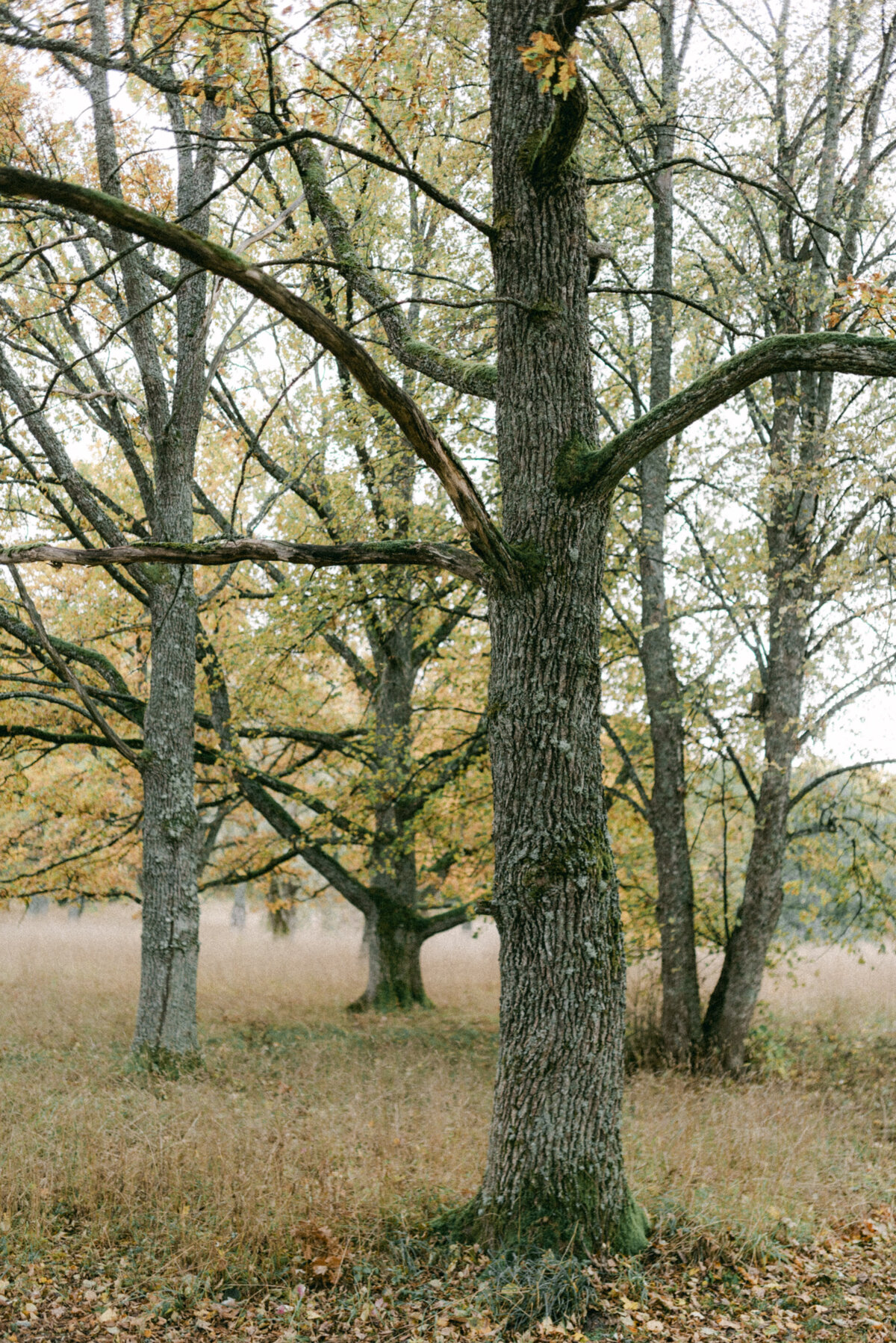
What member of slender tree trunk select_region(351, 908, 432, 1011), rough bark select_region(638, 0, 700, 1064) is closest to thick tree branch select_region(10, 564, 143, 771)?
rough bark select_region(638, 0, 700, 1064)

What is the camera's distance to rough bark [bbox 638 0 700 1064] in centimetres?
1001

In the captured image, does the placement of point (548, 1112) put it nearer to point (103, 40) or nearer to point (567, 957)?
point (567, 957)

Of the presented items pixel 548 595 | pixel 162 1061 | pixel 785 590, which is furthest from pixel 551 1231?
pixel 785 590

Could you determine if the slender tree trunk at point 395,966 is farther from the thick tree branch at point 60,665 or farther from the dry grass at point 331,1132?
the thick tree branch at point 60,665

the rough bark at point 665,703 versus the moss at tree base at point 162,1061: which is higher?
the rough bark at point 665,703

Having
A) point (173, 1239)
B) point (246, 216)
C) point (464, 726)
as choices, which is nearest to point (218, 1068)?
point (173, 1239)

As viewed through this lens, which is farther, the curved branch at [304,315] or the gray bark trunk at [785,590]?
the gray bark trunk at [785,590]

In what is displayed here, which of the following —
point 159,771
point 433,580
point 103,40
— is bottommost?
point 159,771

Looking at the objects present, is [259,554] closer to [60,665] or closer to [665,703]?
[60,665]

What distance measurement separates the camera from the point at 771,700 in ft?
33.0

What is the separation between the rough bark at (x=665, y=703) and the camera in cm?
1001

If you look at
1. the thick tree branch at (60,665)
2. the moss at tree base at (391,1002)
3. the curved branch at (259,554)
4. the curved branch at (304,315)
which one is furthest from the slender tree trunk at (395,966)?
the curved branch at (304,315)

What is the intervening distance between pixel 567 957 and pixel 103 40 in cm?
796

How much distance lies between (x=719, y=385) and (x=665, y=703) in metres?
6.17
